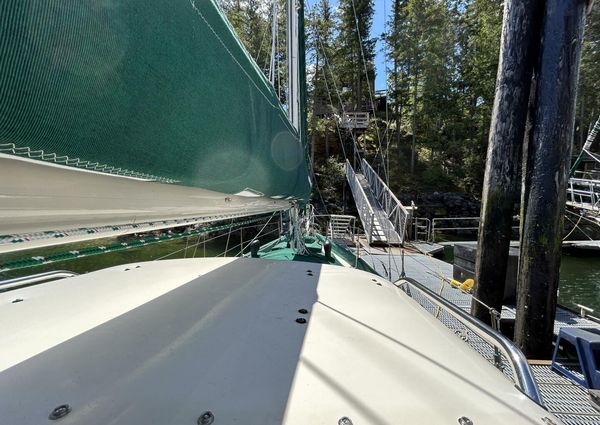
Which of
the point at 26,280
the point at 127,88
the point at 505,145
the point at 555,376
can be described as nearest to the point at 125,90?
the point at 127,88

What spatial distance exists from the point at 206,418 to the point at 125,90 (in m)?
0.85

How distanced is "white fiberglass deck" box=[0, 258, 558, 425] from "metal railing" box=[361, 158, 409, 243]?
301 inches

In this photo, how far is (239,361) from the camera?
97 cm

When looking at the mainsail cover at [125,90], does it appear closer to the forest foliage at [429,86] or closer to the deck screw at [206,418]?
the deck screw at [206,418]

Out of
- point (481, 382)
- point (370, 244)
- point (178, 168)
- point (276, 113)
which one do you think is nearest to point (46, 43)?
point (178, 168)

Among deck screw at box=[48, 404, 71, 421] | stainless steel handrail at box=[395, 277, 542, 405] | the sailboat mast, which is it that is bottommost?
stainless steel handrail at box=[395, 277, 542, 405]

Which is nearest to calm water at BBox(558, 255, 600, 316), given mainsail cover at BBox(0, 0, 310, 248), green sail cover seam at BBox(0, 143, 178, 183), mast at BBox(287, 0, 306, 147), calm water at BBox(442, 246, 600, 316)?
calm water at BBox(442, 246, 600, 316)

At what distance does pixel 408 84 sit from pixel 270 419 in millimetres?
→ 28001

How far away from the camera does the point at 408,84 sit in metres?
25.0

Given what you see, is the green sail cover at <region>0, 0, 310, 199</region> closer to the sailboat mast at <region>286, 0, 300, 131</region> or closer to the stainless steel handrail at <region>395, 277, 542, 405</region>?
the stainless steel handrail at <region>395, 277, 542, 405</region>

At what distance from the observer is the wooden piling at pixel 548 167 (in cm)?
299

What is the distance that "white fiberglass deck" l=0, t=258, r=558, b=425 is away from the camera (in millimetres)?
783

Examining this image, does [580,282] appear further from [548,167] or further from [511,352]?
[511,352]

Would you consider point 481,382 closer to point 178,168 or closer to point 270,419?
point 270,419
